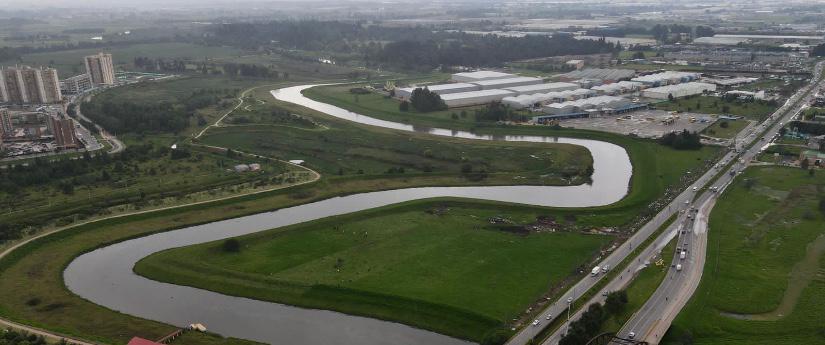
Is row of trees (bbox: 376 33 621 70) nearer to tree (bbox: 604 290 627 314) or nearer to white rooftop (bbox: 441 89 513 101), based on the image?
white rooftop (bbox: 441 89 513 101)

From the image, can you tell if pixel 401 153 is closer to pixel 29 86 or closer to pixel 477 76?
pixel 477 76

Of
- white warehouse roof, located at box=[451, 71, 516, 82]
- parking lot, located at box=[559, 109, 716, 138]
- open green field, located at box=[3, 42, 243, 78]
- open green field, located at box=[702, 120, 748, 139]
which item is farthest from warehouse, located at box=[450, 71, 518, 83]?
open green field, located at box=[3, 42, 243, 78]

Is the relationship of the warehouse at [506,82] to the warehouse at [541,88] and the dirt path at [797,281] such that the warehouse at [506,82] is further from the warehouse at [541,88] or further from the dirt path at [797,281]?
the dirt path at [797,281]

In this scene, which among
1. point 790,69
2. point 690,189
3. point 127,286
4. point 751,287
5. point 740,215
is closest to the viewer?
point 751,287

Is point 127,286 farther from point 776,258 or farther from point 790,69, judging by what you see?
point 790,69

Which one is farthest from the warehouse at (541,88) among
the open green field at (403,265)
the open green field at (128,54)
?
the open green field at (128,54)

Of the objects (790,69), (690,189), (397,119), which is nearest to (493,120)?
(397,119)
